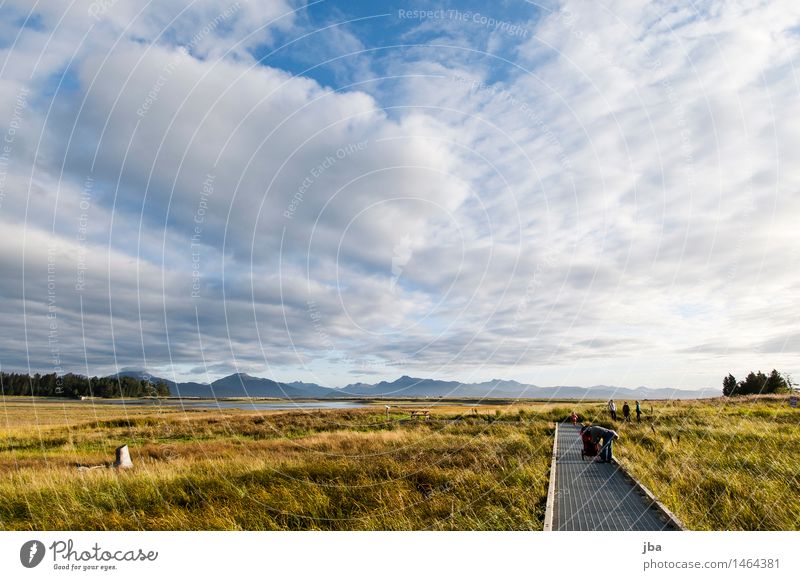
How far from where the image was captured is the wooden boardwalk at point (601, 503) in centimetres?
827

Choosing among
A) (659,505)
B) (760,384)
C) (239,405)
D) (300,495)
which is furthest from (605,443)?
(239,405)

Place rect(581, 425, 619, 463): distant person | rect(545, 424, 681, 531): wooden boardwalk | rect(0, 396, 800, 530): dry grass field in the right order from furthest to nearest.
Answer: rect(581, 425, 619, 463): distant person < rect(0, 396, 800, 530): dry grass field < rect(545, 424, 681, 531): wooden boardwalk

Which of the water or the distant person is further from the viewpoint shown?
the water

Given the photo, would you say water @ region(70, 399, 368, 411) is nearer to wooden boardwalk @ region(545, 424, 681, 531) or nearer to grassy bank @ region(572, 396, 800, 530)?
grassy bank @ region(572, 396, 800, 530)

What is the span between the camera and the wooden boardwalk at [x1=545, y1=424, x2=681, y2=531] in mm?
8266

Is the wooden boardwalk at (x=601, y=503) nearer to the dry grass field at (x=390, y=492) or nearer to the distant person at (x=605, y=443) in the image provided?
the dry grass field at (x=390, y=492)

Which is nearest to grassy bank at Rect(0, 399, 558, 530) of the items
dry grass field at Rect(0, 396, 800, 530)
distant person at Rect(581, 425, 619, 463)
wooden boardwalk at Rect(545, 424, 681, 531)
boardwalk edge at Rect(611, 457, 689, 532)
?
dry grass field at Rect(0, 396, 800, 530)

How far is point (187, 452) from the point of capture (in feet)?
Answer: 73.9

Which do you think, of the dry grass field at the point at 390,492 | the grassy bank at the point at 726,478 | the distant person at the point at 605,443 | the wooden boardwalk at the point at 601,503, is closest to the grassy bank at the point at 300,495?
the dry grass field at the point at 390,492

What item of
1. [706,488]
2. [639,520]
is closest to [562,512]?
[639,520]

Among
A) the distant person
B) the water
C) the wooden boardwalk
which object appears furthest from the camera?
the water

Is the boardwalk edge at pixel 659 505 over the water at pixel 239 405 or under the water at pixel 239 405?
over

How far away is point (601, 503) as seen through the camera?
388 inches
